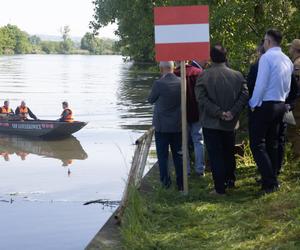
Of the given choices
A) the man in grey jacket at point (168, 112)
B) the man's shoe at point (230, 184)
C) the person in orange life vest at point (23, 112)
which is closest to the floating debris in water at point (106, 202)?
the man in grey jacket at point (168, 112)

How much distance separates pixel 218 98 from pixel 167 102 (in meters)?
0.73

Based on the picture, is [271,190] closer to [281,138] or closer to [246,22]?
[281,138]

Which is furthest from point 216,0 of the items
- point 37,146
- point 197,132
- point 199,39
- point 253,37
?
point 37,146

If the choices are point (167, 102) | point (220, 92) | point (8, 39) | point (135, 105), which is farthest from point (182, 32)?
point (8, 39)

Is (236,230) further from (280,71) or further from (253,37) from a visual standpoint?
(253,37)

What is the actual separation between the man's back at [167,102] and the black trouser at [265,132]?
978mm

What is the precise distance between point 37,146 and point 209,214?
19.7 metres

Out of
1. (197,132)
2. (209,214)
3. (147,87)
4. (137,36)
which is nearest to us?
(209,214)

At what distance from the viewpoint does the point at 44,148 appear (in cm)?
2481

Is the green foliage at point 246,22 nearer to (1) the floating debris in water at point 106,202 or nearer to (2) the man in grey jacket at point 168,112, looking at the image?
(2) the man in grey jacket at point 168,112

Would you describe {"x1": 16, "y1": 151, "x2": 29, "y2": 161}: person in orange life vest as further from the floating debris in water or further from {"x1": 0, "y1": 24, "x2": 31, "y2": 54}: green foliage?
{"x1": 0, "y1": 24, "x2": 31, "y2": 54}: green foliage

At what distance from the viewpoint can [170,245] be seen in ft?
17.7

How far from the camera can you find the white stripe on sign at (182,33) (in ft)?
22.2

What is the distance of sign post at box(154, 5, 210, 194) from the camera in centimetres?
677
